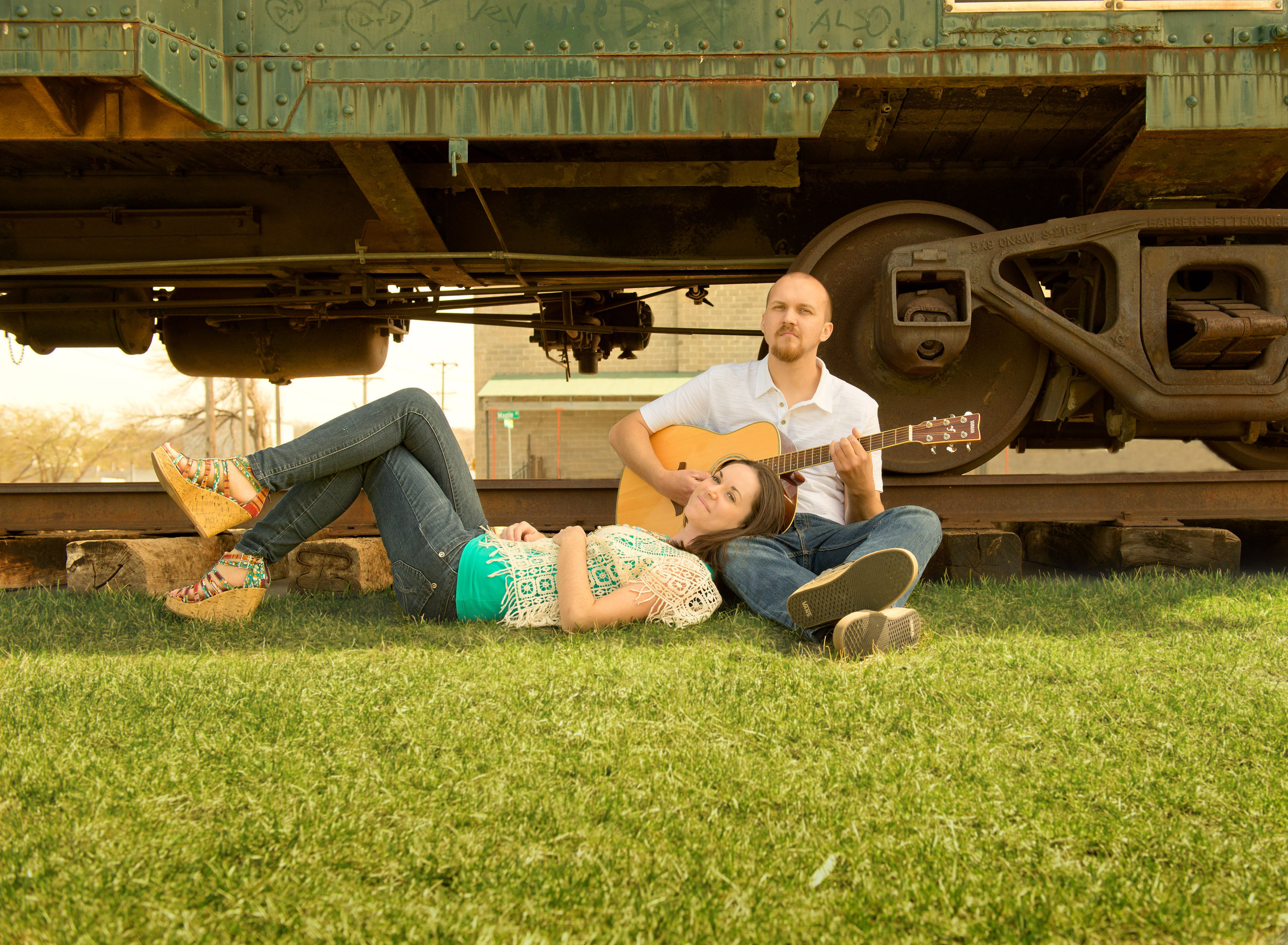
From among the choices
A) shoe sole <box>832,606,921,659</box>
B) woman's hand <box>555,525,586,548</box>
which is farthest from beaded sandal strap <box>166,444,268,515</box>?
shoe sole <box>832,606,921,659</box>

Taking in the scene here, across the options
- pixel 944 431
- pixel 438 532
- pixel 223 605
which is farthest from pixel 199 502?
pixel 944 431

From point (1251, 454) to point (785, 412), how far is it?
420 cm

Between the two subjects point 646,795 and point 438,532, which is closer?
point 646,795

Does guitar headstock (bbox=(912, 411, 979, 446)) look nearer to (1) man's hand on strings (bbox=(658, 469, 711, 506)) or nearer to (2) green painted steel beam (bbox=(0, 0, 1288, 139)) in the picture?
(1) man's hand on strings (bbox=(658, 469, 711, 506))

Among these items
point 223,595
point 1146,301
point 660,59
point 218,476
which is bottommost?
point 223,595

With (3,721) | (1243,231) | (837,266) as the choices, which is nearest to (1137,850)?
(3,721)

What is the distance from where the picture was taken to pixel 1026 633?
9.68 ft

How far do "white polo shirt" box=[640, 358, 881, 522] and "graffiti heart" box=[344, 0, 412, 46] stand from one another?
1.83 meters

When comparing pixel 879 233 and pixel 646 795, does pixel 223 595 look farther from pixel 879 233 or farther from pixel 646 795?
pixel 879 233

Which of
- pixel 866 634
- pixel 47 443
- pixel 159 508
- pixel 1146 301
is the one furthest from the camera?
pixel 47 443

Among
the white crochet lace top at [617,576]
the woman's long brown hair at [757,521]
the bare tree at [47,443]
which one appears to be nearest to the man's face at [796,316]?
the woman's long brown hair at [757,521]

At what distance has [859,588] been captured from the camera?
259 cm

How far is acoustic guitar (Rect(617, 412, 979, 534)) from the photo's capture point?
10.8ft

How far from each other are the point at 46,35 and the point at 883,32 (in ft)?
10.4
